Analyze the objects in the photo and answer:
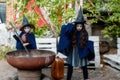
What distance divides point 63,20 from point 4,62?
79.8 inches

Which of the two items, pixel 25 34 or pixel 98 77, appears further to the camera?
pixel 98 77

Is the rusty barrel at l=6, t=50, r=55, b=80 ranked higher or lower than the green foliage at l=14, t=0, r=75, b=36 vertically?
lower

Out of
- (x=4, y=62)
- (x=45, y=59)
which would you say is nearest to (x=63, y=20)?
(x=4, y=62)

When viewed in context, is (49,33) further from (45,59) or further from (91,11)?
(45,59)

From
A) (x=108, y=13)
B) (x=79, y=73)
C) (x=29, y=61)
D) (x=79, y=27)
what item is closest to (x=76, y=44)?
(x=79, y=27)

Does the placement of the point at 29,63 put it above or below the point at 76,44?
below

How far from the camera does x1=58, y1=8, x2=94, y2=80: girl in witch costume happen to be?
847cm

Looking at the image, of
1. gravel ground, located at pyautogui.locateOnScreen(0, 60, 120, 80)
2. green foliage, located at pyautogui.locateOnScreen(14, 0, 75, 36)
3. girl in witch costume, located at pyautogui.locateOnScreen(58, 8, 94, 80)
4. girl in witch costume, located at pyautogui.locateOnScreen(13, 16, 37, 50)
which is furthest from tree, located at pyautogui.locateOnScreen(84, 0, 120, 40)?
girl in witch costume, located at pyautogui.locateOnScreen(13, 16, 37, 50)

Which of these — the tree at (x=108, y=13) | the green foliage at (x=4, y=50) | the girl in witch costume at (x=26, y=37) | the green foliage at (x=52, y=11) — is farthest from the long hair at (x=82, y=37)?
the green foliage at (x=4, y=50)

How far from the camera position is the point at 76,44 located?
28.1 ft

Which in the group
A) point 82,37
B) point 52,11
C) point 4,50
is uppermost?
point 52,11

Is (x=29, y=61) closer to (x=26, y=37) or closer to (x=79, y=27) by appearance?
(x=26, y=37)

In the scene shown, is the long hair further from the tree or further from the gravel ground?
the tree

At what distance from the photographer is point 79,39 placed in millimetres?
8500
